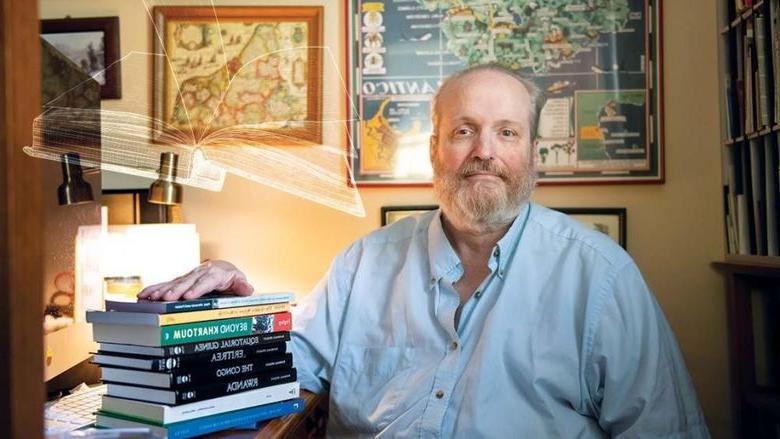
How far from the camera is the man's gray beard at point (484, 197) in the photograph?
1.59 metres

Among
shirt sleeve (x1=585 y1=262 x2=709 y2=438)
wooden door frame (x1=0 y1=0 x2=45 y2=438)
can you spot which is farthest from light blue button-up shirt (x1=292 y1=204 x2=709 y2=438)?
wooden door frame (x1=0 y1=0 x2=45 y2=438)

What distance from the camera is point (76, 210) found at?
1535 mm

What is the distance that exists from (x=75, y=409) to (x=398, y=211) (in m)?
1.09

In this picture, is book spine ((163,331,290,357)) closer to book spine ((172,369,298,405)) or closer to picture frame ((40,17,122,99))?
book spine ((172,369,298,405))

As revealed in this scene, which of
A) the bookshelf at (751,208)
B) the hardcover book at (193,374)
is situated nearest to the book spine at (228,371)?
the hardcover book at (193,374)

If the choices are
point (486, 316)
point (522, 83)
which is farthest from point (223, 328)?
point (522, 83)

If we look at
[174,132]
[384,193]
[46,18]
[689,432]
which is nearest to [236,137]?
[174,132]

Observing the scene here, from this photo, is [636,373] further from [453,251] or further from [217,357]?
[217,357]

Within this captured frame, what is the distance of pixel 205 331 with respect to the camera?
1217 mm

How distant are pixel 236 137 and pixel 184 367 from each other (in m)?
1.14

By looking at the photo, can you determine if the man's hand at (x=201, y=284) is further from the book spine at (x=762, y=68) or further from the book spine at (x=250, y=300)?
the book spine at (x=762, y=68)

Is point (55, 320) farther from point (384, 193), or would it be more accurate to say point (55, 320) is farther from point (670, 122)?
point (670, 122)

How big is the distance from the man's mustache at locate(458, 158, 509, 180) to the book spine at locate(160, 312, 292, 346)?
0.57 m

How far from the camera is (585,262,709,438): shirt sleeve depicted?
1.34m
